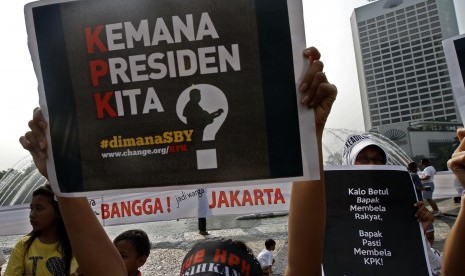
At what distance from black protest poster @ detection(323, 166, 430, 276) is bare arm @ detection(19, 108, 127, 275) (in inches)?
42.2

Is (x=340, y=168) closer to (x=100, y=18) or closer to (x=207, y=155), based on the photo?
(x=207, y=155)

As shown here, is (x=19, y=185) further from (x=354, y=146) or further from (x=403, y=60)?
(x=403, y=60)

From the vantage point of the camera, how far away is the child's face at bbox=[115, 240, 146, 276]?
2666 mm

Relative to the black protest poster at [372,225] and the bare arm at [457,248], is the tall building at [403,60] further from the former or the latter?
the bare arm at [457,248]

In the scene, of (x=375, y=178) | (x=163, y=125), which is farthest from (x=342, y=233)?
(x=163, y=125)

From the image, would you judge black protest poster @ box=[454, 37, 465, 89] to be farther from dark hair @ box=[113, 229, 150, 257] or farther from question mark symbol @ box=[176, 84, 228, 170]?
dark hair @ box=[113, 229, 150, 257]

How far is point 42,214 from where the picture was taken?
2.93m

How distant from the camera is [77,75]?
149cm

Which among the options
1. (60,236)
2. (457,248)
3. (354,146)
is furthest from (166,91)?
(60,236)

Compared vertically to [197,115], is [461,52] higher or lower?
higher

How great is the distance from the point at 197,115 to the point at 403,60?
273ft

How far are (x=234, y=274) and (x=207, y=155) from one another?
0.38m

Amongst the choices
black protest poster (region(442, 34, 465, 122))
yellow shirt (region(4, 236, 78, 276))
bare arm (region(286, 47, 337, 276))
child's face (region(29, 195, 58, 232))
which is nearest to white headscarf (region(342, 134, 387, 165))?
black protest poster (region(442, 34, 465, 122))

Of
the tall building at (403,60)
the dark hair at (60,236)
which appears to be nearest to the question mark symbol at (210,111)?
the dark hair at (60,236)
